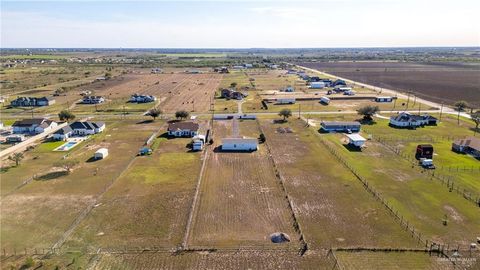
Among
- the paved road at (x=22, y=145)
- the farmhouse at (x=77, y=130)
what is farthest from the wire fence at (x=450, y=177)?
the paved road at (x=22, y=145)

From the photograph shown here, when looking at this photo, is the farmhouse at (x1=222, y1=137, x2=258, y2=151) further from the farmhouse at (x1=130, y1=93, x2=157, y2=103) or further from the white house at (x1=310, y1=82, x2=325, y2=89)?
the white house at (x1=310, y1=82, x2=325, y2=89)

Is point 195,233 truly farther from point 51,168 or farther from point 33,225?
point 51,168

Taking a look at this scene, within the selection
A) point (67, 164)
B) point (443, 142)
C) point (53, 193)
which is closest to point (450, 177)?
point (443, 142)

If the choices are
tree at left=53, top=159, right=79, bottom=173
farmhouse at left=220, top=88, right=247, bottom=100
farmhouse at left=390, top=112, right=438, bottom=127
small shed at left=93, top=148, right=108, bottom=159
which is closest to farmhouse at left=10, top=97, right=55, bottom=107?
farmhouse at left=220, top=88, right=247, bottom=100

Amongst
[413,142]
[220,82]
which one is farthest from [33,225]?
[220,82]

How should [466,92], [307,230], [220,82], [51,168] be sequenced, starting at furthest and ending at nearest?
[220,82] → [466,92] → [51,168] → [307,230]
